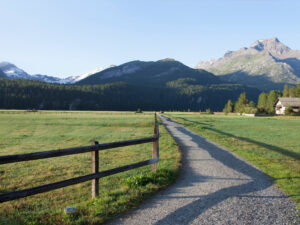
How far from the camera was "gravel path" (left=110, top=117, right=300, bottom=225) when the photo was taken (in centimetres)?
548

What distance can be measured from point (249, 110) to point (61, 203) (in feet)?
367

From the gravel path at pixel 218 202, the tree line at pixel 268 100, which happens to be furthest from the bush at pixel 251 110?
the gravel path at pixel 218 202

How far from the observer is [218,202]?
6.52 meters

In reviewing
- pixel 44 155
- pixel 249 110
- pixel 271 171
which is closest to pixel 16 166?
pixel 44 155

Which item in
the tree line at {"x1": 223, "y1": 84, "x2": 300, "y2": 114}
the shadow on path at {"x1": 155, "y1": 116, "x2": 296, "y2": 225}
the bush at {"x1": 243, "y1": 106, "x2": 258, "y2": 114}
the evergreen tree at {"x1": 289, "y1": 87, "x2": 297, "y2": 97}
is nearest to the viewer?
the shadow on path at {"x1": 155, "y1": 116, "x2": 296, "y2": 225}

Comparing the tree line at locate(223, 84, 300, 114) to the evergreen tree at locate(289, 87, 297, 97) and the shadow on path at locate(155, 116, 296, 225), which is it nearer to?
the evergreen tree at locate(289, 87, 297, 97)

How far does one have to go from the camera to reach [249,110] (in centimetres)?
10731

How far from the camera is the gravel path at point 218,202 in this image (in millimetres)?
5480

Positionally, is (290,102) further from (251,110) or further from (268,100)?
(268,100)

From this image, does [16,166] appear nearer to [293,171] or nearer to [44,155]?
[44,155]

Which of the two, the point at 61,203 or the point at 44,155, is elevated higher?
the point at 44,155

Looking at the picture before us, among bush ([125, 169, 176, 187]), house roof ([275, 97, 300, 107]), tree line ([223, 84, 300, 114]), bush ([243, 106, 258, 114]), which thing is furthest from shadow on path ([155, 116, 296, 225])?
house roof ([275, 97, 300, 107])

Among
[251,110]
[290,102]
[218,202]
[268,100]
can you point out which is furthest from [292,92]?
[218,202]

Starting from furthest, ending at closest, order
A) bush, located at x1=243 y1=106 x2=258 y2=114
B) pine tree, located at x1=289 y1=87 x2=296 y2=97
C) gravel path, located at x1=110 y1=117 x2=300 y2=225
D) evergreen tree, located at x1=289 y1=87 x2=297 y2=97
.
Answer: pine tree, located at x1=289 y1=87 x2=296 y2=97, evergreen tree, located at x1=289 y1=87 x2=297 y2=97, bush, located at x1=243 y1=106 x2=258 y2=114, gravel path, located at x1=110 y1=117 x2=300 y2=225
